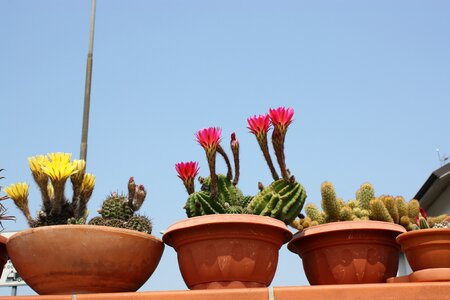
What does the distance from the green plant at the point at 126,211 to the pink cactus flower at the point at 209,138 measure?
45 cm

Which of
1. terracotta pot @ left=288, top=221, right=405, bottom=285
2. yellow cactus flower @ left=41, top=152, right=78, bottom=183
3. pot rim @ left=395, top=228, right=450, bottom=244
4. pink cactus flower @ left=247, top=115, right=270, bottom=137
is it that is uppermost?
pink cactus flower @ left=247, top=115, right=270, bottom=137

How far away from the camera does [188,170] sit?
293 centimetres

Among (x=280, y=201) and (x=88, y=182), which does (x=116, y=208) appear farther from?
(x=280, y=201)

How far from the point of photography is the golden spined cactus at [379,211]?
9.48 feet

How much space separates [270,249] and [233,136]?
607 mm

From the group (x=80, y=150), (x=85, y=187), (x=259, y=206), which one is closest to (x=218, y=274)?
(x=259, y=206)

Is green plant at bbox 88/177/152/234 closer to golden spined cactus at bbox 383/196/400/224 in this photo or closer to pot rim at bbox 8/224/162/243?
pot rim at bbox 8/224/162/243

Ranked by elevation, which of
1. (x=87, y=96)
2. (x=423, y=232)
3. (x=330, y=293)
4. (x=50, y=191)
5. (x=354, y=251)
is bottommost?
(x=330, y=293)

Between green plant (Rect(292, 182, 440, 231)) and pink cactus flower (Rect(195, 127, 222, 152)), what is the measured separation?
1.96ft

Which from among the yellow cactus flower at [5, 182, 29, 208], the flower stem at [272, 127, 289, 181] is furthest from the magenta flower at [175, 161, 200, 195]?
the yellow cactus flower at [5, 182, 29, 208]

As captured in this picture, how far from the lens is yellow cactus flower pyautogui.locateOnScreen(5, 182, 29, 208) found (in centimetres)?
302

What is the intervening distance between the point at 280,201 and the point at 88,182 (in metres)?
1.02

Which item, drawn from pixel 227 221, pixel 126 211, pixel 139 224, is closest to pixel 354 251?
pixel 227 221

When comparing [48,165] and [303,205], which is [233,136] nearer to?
[303,205]
